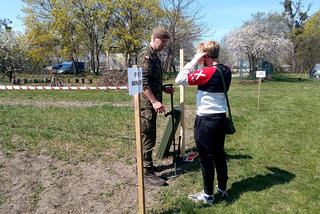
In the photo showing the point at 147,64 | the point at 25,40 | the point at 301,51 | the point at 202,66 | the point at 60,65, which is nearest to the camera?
the point at 202,66

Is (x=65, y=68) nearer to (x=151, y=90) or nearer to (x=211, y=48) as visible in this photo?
(x=151, y=90)

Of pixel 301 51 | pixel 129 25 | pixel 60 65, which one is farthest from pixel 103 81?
pixel 301 51

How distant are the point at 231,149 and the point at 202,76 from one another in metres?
3.22

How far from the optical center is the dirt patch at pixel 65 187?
4.53 meters

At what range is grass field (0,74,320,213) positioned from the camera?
15.3 feet

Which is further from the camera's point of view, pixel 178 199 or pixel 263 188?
pixel 263 188

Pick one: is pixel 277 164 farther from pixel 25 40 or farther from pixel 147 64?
pixel 25 40

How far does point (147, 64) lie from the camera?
4.84m

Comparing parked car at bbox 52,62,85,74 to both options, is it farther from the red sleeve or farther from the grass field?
the red sleeve

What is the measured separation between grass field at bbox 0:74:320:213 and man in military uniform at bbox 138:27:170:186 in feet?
1.50

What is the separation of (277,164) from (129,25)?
3290 centimetres

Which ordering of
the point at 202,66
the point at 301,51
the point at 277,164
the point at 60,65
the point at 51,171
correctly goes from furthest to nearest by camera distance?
1. the point at 301,51
2. the point at 60,65
3. the point at 277,164
4. the point at 51,171
5. the point at 202,66

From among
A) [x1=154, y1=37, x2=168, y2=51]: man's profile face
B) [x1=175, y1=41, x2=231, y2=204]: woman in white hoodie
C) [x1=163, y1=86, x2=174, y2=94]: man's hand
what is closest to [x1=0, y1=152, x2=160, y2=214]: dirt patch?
[x1=175, y1=41, x2=231, y2=204]: woman in white hoodie

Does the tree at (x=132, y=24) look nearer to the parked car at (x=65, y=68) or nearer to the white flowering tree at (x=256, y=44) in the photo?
the white flowering tree at (x=256, y=44)
